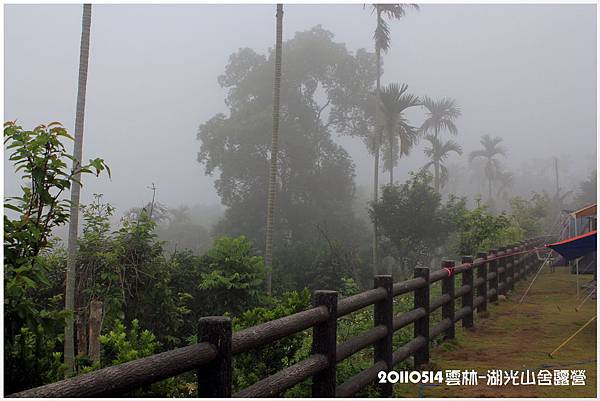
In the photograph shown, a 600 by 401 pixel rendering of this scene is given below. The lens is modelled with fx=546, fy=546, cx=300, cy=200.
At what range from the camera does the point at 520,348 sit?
7.32m

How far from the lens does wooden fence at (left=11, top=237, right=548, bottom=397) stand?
7.89ft

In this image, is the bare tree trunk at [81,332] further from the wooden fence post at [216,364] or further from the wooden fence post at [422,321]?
the wooden fence post at [216,364]

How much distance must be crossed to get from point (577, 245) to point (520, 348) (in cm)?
232

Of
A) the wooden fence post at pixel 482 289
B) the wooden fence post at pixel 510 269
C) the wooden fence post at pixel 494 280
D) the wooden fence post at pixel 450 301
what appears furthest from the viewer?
the wooden fence post at pixel 510 269

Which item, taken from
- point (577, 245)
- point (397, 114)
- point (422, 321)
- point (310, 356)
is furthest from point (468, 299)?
point (397, 114)

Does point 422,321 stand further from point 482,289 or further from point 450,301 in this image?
point 482,289

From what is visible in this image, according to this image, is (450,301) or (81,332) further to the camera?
(81,332)

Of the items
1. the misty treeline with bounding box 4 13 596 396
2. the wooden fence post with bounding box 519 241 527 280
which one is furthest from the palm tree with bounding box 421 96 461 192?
the wooden fence post with bounding box 519 241 527 280

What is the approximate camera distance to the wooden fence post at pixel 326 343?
4.27 m

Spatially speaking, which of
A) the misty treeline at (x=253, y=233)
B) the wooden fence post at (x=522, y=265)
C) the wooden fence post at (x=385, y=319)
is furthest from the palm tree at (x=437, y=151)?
the wooden fence post at (x=385, y=319)

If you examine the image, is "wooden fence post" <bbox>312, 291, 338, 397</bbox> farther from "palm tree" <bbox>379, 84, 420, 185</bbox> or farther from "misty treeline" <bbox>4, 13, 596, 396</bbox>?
"palm tree" <bbox>379, 84, 420, 185</bbox>

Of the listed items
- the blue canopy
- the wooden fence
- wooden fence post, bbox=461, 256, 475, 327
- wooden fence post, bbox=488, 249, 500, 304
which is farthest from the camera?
wooden fence post, bbox=488, 249, 500, 304

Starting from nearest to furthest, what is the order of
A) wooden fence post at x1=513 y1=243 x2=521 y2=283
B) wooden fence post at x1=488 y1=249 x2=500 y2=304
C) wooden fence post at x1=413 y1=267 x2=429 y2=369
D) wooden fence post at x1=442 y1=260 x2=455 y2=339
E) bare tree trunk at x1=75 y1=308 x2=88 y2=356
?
wooden fence post at x1=413 y1=267 x2=429 y2=369, wooden fence post at x1=442 y1=260 x2=455 y2=339, wooden fence post at x1=488 y1=249 x2=500 y2=304, bare tree trunk at x1=75 y1=308 x2=88 y2=356, wooden fence post at x1=513 y1=243 x2=521 y2=283

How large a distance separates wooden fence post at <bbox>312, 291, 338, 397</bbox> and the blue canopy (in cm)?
570
